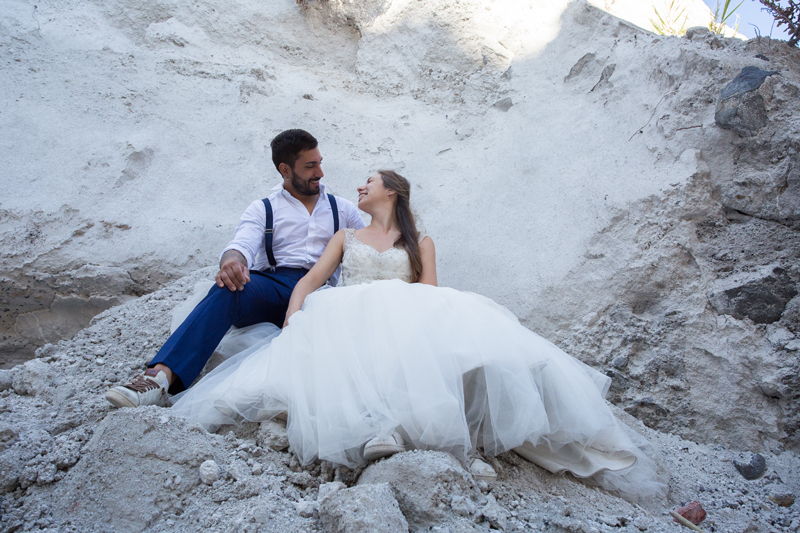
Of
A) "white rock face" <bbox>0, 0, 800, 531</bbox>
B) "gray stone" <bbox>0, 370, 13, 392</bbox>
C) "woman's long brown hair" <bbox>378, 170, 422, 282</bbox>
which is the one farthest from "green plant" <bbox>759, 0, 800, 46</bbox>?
"gray stone" <bbox>0, 370, 13, 392</bbox>

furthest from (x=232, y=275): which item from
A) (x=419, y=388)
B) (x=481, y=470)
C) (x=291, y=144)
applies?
(x=481, y=470)

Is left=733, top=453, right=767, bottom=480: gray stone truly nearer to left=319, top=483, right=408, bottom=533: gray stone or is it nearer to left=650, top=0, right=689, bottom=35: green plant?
left=319, top=483, right=408, bottom=533: gray stone

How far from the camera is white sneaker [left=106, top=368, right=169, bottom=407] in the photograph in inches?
105

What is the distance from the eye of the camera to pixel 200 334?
3064mm

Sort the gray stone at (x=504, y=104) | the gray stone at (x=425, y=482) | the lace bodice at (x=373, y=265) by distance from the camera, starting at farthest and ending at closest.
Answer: the gray stone at (x=504, y=104) < the lace bodice at (x=373, y=265) < the gray stone at (x=425, y=482)

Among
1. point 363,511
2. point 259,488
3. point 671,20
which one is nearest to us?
point 363,511

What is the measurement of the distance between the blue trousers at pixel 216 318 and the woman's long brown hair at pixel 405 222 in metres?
0.71

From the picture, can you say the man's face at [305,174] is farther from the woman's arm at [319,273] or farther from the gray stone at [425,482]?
the gray stone at [425,482]

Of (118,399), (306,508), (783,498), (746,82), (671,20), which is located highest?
(671,20)

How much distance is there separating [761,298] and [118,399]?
3.38m

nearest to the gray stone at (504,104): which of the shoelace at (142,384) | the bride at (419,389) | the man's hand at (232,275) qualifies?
the bride at (419,389)

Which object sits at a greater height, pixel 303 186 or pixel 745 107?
pixel 745 107

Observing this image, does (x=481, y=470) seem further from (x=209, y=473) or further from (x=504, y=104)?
(x=504, y=104)

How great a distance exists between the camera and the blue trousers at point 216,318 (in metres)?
2.99
